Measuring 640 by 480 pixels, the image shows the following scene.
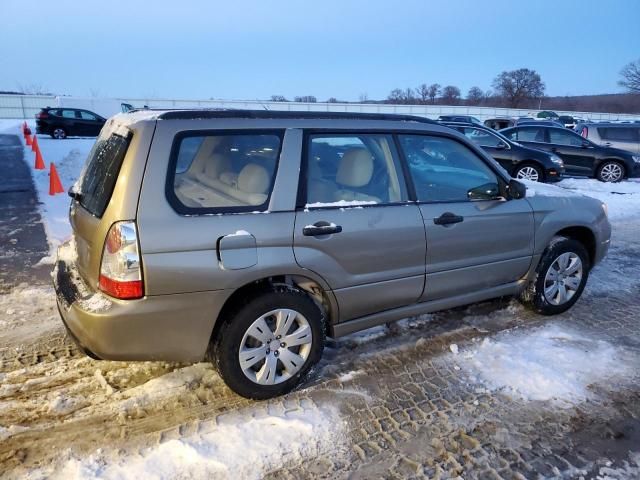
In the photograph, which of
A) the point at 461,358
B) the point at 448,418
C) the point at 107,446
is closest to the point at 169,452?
the point at 107,446

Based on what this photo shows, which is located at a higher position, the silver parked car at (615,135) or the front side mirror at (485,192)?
the silver parked car at (615,135)

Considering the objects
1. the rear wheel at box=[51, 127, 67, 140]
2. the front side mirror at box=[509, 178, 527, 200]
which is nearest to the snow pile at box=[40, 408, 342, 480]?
the front side mirror at box=[509, 178, 527, 200]

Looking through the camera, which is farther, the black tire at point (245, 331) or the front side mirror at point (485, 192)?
the front side mirror at point (485, 192)

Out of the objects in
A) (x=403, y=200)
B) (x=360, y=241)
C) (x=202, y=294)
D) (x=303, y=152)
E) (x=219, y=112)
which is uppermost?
(x=219, y=112)

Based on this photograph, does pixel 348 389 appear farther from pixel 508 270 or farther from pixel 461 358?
pixel 508 270

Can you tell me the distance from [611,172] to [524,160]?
135 inches

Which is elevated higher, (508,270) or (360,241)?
(360,241)

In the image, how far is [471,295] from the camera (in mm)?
3961

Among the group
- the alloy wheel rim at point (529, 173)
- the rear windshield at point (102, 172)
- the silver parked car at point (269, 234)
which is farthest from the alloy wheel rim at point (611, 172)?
the rear windshield at point (102, 172)

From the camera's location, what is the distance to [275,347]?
3074 mm

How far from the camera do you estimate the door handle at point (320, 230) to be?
Answer: 3.03 metres

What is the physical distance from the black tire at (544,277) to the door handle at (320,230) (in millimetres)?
2184

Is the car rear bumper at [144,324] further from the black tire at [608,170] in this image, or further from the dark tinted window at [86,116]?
the dark tinted window at [86,116]

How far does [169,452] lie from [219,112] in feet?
6.44
